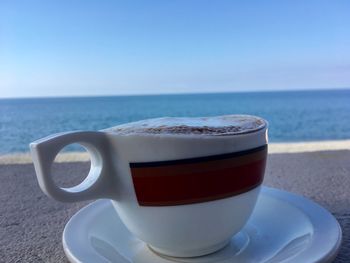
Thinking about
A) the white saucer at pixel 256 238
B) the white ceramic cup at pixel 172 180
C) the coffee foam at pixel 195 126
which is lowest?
the white saucer at pixel 256 238

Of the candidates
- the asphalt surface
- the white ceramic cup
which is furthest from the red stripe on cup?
the asphalt surface

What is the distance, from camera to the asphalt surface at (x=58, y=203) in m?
0.34

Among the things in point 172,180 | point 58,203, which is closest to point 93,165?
point 172,180

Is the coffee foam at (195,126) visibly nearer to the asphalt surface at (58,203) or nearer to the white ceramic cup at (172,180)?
the white ceramic cup at (172,180)

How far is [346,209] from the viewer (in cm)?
43

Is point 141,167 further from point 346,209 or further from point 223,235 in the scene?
point 346,209

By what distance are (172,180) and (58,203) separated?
0.32m

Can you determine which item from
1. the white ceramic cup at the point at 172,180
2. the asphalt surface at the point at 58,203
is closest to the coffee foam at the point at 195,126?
the white ceramic cup at the point at 172,180

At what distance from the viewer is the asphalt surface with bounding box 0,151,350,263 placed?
34 centimetres

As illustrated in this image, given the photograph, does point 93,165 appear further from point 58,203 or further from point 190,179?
point 58,203

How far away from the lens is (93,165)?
27 centimetres

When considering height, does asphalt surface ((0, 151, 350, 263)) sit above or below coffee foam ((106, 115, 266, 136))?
below

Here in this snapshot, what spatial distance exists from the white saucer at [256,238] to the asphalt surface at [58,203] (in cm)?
4

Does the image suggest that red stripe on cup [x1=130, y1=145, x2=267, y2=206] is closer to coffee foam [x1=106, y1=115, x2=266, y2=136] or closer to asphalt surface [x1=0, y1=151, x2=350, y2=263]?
coffee foam [x1=106, y1=115, x2=266, y2=136]
